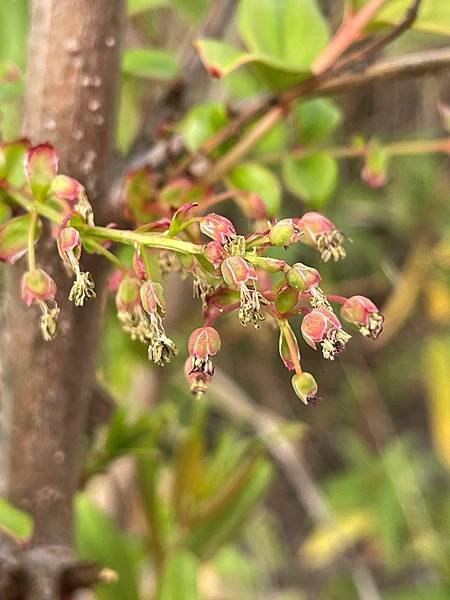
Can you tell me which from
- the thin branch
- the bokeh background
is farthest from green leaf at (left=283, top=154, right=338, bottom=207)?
the thin branch

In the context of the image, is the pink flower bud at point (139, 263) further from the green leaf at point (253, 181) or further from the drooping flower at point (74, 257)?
the green leaf at point (253, 181)

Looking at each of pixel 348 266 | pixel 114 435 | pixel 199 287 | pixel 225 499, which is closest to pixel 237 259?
pixel 199 287

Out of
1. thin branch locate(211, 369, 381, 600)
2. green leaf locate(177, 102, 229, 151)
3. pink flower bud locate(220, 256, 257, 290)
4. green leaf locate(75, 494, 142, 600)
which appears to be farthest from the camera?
thin branch locate(211, 369, 381, 600)

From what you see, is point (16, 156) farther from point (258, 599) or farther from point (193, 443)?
point (258, 599)

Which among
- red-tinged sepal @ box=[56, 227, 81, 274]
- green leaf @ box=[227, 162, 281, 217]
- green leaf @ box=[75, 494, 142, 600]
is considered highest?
red-tinged sepal @ box=[56, 227, 81, 274]

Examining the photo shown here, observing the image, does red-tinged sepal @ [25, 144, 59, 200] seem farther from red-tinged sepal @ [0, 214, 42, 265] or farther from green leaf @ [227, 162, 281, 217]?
green leaf @ [227, 162, 281, 217]
